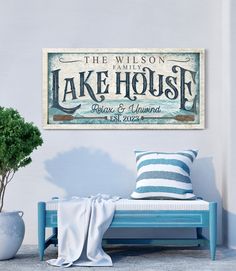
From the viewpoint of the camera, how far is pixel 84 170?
6.44 meters

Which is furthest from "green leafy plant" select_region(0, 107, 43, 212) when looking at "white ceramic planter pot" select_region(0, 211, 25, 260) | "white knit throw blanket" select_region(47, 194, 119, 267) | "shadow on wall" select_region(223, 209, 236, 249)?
"shadow on wall" select_region(223, 209, 236, 249)

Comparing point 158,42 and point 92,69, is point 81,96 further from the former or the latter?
point 158,42

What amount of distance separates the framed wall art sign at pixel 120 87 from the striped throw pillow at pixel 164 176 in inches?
21.4

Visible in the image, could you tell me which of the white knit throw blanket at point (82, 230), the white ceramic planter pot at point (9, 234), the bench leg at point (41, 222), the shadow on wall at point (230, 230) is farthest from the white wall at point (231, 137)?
the white ceramic planter pot at point (9, 234)

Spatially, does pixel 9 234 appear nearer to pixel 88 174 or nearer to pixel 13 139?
pixel 13 139

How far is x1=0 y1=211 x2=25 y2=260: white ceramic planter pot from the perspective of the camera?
17.6 ft

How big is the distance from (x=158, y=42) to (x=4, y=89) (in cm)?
172

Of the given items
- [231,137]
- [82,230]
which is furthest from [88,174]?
[231,137]

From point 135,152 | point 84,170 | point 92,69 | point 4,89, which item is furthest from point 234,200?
point 4,89

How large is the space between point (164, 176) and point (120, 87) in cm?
118

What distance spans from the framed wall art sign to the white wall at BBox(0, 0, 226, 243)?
3.8 inches

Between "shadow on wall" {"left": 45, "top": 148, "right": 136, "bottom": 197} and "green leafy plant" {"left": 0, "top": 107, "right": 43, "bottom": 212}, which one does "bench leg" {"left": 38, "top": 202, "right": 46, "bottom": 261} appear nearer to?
"green leafy plant" {"left": 0, "top": 107, "right": 43, "bottom": 212}

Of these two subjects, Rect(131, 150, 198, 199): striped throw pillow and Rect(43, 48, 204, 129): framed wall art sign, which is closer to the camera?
Rect(131, 150, 198, 199): striped throw pillow

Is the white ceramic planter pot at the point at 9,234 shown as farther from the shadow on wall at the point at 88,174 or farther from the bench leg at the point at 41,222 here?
the shadow on wall at the point at 88,174
